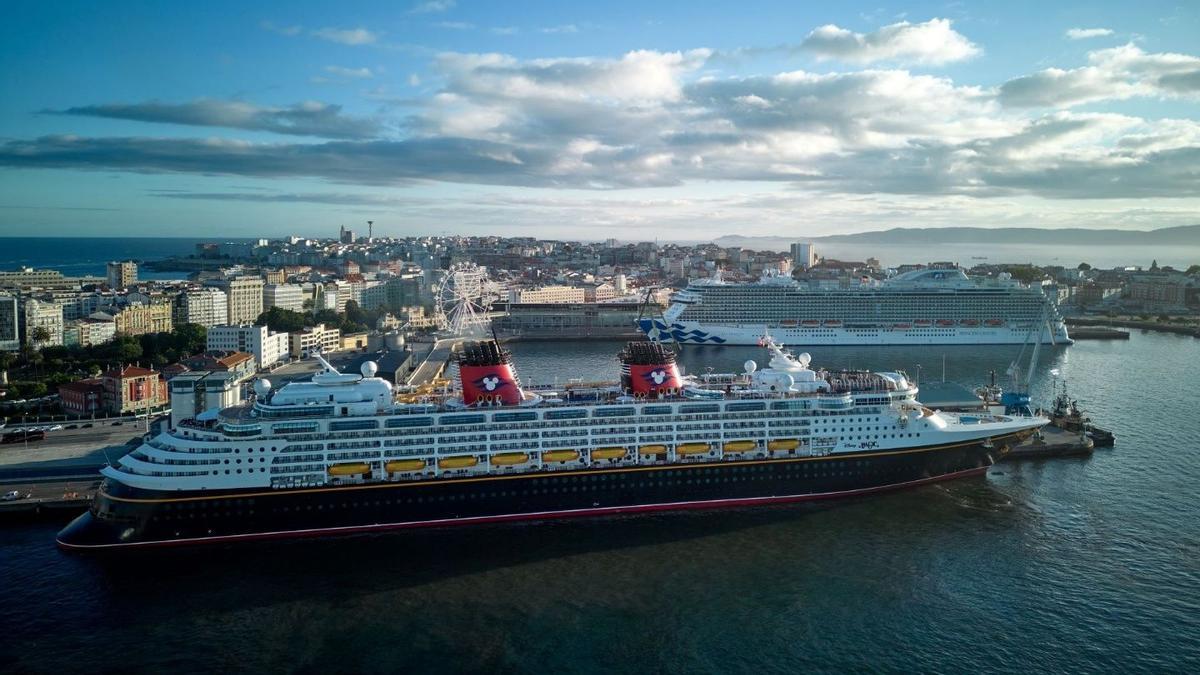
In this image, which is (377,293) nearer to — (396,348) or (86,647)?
(396,348)

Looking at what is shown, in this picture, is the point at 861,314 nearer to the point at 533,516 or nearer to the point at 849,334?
the point at 849,334

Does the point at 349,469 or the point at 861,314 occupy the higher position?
the point at 861,314

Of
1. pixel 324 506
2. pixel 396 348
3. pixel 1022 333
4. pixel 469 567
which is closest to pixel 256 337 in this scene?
pixel 396 348

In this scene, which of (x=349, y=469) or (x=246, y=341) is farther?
(x=246, y=341)

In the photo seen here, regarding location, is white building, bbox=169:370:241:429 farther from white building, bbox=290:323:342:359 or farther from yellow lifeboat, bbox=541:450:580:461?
white building, bbox=290:323:342:359

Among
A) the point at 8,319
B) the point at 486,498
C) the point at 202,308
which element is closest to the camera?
the point at 486,498

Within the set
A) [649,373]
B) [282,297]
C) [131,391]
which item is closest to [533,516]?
[649,373]
